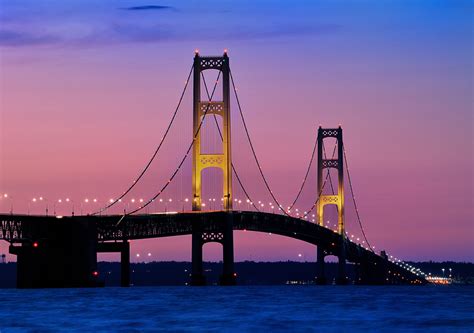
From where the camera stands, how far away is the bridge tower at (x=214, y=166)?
104 metres

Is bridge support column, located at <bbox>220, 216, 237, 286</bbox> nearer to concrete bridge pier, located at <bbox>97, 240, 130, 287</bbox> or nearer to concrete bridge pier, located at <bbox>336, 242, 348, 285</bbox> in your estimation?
concrete bridge pier, located at <bbox>97, 240, 130, 287</bbox>

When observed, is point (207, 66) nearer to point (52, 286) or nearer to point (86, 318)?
point (52, 286)

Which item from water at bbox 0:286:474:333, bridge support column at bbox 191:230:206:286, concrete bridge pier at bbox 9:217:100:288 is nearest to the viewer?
water at bbox 0:286:474:333

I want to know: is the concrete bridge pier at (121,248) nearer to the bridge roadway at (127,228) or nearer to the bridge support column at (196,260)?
the bridge roadway at (127,228)

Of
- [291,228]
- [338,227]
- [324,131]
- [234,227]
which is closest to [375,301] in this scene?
[234,227]

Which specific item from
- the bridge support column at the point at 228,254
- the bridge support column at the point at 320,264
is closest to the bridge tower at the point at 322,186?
the bridge support column at the point at 320,264

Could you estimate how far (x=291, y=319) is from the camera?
5834 cm

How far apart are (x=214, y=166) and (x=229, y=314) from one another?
1716 inches

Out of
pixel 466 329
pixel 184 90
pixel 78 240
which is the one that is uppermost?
pixel 184 90

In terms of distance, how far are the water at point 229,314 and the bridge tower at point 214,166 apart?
74.1 ft

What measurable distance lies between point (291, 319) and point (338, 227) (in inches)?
3120

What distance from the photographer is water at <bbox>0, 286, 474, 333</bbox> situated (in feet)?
176

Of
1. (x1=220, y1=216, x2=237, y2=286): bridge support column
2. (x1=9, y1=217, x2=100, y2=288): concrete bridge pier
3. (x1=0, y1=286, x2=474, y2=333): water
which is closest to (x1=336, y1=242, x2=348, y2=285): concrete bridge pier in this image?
(x1=220, y1=216, x2=237, y2=286): bridge support column

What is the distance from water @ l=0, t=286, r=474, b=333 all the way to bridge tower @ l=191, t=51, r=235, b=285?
22.6 m
